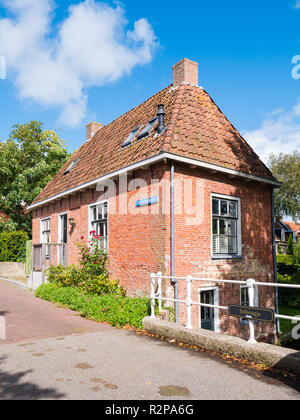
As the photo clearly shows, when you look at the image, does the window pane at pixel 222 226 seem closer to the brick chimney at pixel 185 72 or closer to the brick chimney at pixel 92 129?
the brick chimney at pixel 185 72

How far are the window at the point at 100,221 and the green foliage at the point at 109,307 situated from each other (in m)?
1.99

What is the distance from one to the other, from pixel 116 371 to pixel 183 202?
17.6 feet

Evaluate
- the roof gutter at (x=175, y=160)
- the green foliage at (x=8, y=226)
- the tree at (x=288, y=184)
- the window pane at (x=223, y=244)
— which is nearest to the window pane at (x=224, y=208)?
the window pane at (x=223, y=244)

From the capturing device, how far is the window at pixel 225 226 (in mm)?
10344

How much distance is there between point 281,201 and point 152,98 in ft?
87.2

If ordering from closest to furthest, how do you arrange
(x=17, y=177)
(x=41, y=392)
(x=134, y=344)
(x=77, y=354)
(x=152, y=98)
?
1. (x=41, y=392)
2. (x=77, y=354)
3. (x=134, y=344)
4. (x=152, y=98)
5. (x=17, y=177)

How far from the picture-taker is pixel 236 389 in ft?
13.6

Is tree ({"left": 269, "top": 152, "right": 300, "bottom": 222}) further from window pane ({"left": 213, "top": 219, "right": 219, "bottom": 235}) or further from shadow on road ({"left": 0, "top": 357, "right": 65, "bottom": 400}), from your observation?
shadow on road ({"left": 0, "top": 357, "right": 65, "bottom": 400})

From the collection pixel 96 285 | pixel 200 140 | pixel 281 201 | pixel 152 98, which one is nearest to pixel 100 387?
pixel 96 285

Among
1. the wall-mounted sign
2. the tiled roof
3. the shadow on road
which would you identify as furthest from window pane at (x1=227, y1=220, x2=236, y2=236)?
the shadow on road

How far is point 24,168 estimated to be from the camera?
2544 centimetres

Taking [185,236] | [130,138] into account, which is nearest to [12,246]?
[130,138]

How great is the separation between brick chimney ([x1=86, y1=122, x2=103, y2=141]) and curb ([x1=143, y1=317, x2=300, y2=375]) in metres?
13.6

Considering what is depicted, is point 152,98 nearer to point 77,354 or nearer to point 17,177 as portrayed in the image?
point 77,354
